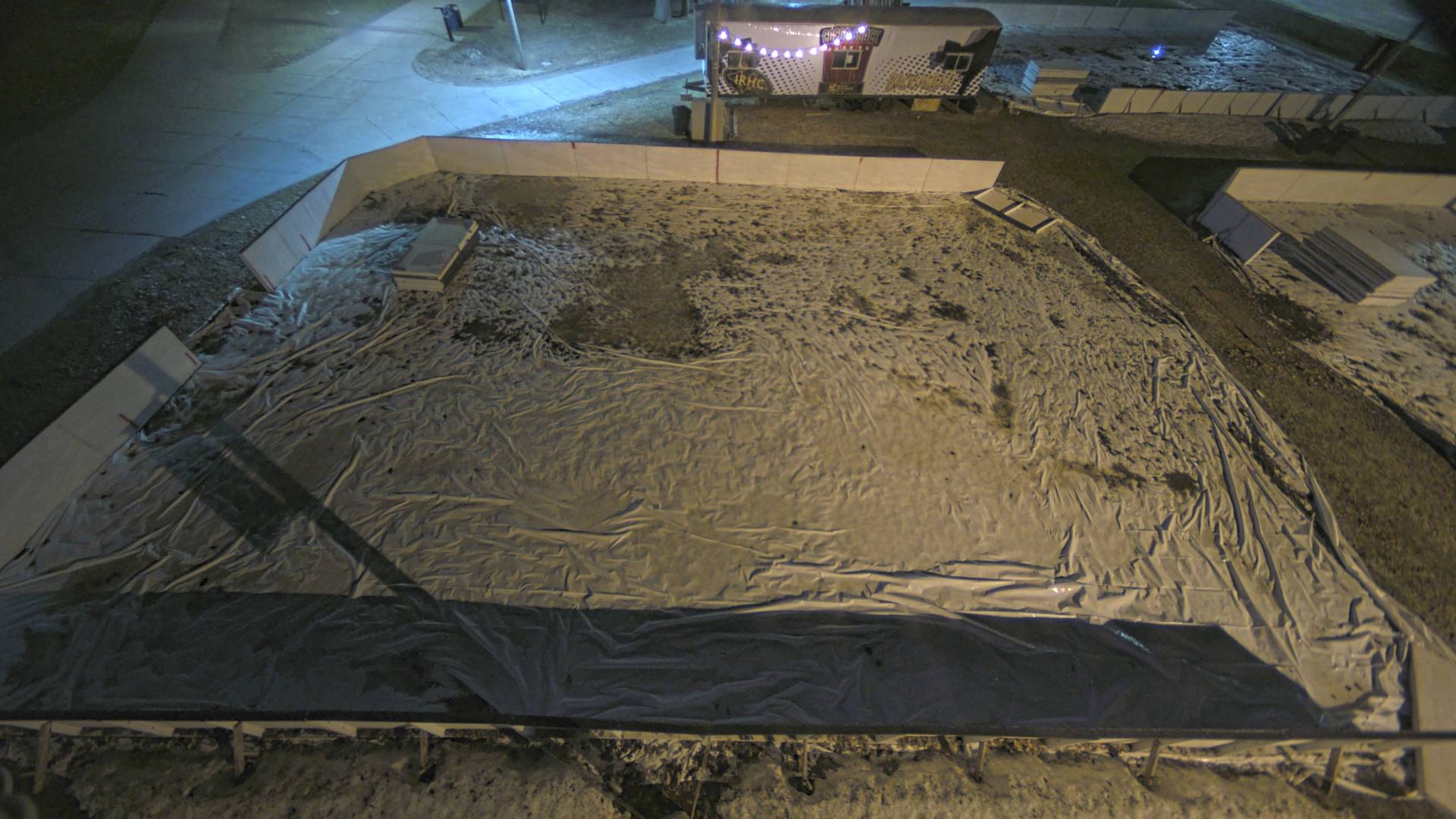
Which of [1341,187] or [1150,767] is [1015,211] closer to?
[1341,187]

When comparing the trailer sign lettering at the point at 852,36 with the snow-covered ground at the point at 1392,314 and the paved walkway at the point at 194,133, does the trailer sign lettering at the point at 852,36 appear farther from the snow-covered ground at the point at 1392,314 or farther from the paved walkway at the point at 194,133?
the snow-covered ground at the point at 1392,314

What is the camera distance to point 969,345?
7883 mm

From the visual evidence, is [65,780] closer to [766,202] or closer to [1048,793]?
[1048,793]

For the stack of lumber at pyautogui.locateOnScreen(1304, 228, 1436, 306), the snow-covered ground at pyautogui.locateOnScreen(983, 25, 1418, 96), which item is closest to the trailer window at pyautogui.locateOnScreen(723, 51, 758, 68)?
the snow-covered ground at pyautogui.locateOnScreen(983, 25, 1418, 96)

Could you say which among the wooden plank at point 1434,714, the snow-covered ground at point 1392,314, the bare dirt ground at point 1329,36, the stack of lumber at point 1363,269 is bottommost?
the wooden plank at point 1434,714

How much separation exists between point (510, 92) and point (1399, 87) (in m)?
25.7

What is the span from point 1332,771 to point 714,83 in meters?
12.6

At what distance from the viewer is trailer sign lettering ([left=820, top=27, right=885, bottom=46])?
11359 mm

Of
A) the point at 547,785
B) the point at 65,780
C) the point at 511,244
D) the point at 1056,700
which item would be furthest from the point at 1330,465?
the point at 65,780

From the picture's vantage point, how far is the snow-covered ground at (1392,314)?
759 centimetres

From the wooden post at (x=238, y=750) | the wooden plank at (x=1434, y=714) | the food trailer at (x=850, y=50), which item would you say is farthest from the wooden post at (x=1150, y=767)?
the food trailer at (x=850, y=50)

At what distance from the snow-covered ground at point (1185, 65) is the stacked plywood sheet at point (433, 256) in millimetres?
13891

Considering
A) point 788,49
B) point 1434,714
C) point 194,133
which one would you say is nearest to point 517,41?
point 788,49

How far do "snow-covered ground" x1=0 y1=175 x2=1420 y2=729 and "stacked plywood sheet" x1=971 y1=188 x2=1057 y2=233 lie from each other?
2.04 metres
